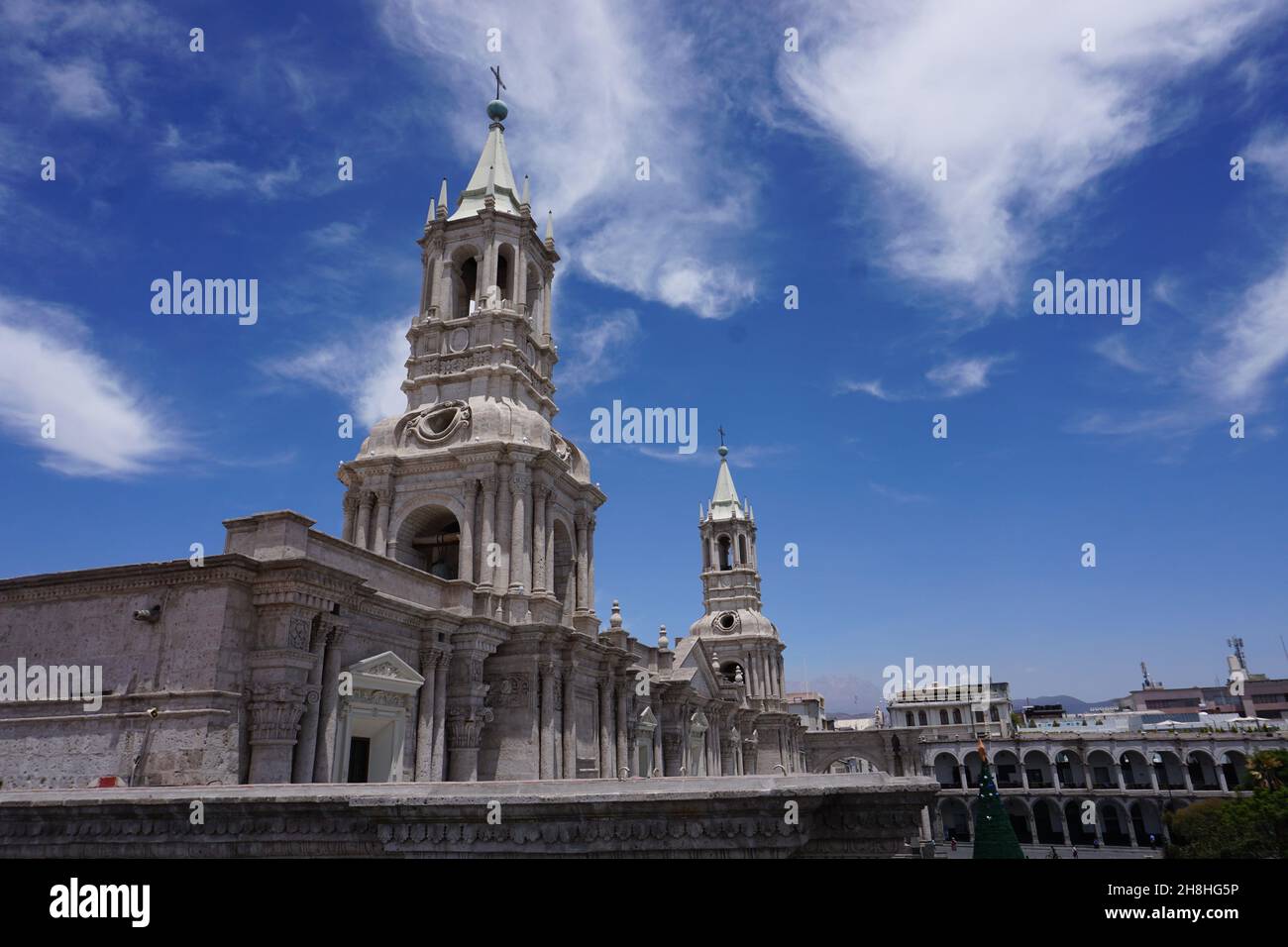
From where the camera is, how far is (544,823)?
813 centimetres

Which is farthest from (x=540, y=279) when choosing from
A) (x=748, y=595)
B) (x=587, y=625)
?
(x=748, y=595)

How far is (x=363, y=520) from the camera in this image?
28.0 metres

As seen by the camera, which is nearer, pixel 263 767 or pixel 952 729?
A: pixel 263 767

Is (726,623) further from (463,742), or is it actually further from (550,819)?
(550,819)

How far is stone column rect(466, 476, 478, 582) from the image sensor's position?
85.6 feet

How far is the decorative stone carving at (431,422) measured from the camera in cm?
2831

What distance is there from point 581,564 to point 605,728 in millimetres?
6190

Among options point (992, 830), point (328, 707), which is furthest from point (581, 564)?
point (992, 830)

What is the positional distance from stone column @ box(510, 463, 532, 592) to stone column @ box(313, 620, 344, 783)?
824 centimetres

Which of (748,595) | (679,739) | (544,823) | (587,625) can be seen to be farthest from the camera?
(748,595)
